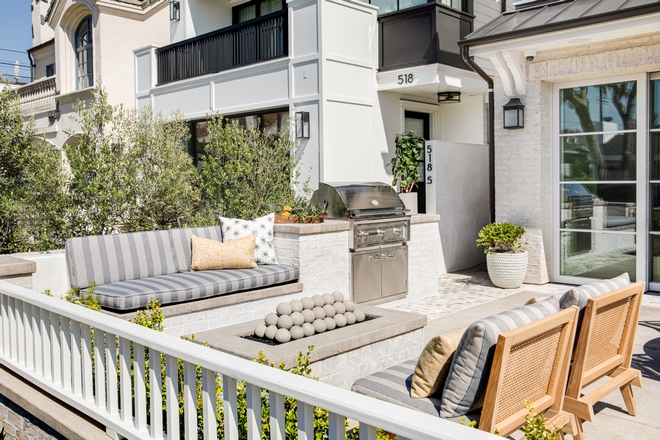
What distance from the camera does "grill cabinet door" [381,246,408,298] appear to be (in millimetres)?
7449

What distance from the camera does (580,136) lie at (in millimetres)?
8258

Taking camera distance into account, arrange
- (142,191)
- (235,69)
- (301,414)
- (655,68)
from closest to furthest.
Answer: (301,414)
(142,191)
(655,68)
(235,69)

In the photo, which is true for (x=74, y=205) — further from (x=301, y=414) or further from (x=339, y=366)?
(x=301, y=414)

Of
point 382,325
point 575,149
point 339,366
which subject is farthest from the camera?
point 575,149

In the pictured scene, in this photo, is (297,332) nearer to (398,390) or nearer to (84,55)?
(398,390)

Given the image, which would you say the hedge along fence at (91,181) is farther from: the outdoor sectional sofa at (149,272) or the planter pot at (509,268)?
the planter pot at (509,268)

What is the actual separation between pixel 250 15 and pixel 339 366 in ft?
36.4

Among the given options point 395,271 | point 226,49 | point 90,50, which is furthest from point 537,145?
point 90,50

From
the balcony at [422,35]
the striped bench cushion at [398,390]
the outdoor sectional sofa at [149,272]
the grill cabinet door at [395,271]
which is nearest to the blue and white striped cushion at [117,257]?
the outdoor sectional sofa at [149,272]

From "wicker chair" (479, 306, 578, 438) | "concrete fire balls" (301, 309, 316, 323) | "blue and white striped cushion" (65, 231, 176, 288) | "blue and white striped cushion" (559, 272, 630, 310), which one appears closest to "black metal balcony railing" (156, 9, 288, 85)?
"blue and white striped cushion" (65, 231, 176, 288)

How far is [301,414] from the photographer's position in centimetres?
217

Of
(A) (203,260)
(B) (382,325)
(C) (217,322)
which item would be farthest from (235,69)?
(B) (382,325)

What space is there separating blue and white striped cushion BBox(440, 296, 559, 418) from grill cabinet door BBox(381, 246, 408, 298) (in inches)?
181

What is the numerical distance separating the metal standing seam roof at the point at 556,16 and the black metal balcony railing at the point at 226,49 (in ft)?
11.9
